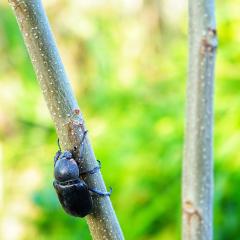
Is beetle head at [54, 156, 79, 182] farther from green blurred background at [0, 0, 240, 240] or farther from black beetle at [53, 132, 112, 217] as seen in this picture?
green blurred background at [0, 0, 240, 240]

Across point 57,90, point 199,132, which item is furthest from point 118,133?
point 57,90

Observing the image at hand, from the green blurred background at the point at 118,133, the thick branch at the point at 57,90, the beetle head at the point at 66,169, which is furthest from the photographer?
the green blurred background at the point at 118,133

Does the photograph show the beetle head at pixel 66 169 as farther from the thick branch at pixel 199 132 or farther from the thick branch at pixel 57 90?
the thick branch at pixel 199 132

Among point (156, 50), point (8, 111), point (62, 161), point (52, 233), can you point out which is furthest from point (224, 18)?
point (156, 50)

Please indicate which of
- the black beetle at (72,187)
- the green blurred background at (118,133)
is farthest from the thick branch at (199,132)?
the green blurred background at (118,133)

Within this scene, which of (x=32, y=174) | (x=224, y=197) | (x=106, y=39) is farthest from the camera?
(x=106, y=39)

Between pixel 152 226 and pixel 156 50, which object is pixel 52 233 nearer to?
pixel 152 226
